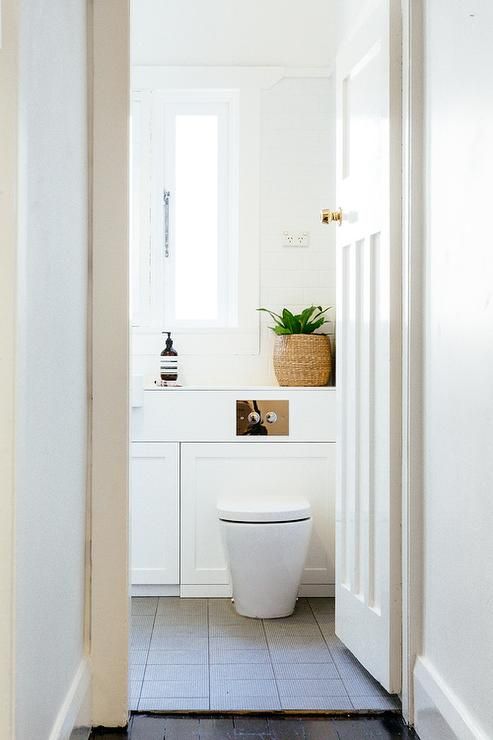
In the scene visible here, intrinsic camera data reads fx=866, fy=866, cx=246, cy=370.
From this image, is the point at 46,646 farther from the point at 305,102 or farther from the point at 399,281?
the point at 305,102

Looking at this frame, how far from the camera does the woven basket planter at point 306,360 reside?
152 inches

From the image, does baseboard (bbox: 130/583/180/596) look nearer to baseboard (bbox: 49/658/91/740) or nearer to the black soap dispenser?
the black soap dispenser

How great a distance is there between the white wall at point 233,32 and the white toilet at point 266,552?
81.7 inches

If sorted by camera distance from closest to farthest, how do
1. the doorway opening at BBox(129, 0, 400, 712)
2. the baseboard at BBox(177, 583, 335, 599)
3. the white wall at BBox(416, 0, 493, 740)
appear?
1. the white wall at BBox(416, 0, 493, 740)
2. the doorway opening at BBox(129, 0, 400, 712)
3. the baseboard at BBox(177, 583, 335, 599)

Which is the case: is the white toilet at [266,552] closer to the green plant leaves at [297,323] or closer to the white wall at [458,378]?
the green plant leaves at [297,323]

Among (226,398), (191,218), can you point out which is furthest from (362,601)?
(191,218)

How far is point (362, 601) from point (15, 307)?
5.63 feet

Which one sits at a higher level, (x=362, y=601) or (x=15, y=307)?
(x=15, y=307)

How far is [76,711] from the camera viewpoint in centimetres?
211

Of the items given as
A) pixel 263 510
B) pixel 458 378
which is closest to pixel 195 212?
pixel 263 510

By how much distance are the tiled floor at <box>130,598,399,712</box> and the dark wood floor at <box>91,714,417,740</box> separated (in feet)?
0.20

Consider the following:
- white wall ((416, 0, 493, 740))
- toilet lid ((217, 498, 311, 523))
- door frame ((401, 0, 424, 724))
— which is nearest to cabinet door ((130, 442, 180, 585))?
toilet lid ((217, 498, 311, 523))

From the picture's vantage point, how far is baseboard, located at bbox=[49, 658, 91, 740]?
1.91m

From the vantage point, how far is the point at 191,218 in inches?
165
